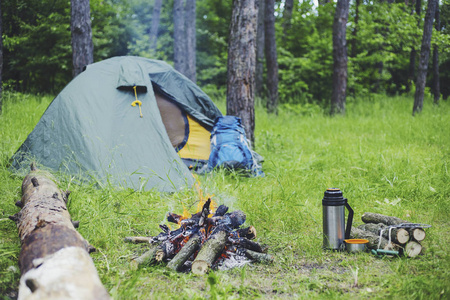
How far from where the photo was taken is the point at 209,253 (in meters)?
2.61

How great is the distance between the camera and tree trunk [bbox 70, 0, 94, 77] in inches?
294

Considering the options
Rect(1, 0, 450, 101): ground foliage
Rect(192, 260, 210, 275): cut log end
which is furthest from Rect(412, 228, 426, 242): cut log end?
Rect(1, 0, 450, 101): ground foliage

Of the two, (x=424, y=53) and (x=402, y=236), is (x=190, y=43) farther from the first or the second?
(x=402, y=236)

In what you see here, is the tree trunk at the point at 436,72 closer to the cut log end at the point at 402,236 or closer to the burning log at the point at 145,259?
the cut log end at the point at 402,236

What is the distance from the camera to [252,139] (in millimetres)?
6117

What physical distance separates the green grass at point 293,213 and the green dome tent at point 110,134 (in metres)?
0.30

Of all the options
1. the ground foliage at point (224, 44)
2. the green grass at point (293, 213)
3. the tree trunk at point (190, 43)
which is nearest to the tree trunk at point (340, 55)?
the ground foliage at point (224, 44)

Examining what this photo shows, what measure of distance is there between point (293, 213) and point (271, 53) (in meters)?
8.15

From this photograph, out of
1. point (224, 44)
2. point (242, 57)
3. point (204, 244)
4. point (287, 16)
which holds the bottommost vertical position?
point (204, 244)

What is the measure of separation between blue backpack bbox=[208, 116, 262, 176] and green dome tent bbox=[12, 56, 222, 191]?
656 mm

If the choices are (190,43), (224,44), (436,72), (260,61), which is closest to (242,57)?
(260,61)

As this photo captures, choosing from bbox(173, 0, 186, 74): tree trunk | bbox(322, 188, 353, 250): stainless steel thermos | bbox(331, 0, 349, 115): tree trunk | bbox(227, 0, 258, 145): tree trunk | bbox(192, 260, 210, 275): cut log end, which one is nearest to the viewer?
bbox(192, 260, 210, 275): cut log end

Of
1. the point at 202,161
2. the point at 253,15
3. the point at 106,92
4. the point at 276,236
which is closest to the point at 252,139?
the point at 202,161

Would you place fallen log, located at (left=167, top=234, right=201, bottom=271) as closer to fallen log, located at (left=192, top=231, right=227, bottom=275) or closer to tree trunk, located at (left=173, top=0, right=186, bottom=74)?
fallen log, located at (left=192, top=231, right=227, bottom=275)
